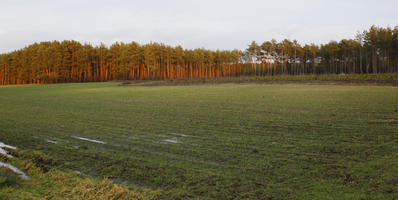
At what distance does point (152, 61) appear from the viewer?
6281 centimetres

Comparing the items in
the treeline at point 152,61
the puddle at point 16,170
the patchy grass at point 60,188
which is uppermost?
the treeline at point 152,61

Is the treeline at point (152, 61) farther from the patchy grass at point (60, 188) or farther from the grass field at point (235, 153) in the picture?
the patchy grass at point (60, 188)

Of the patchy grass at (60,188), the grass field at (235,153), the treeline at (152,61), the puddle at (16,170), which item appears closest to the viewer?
the patchy grass at (60,188)

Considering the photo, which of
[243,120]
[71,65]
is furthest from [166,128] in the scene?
[71,65]

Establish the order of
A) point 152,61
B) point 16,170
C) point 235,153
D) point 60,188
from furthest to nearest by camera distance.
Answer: point 152,61 < point 235,153 < point 16,170 < point 60,188

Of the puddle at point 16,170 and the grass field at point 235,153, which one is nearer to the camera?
the grass field at point 235,153

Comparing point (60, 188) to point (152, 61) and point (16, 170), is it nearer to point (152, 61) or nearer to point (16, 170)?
point (16, 170)

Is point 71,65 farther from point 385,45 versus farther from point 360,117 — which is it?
point 360,117

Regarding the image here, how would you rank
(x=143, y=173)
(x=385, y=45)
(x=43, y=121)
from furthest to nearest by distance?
(x=385, y=45) → (x=43, y=121) → (x=143, y=173)

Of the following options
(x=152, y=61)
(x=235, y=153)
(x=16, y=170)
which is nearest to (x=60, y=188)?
(x=16, y=170)

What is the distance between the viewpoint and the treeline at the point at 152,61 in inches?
2183

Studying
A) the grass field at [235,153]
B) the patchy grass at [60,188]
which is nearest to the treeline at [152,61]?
the grass field at [235,153]

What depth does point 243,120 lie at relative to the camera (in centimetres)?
838

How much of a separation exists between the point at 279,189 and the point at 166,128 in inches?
179
